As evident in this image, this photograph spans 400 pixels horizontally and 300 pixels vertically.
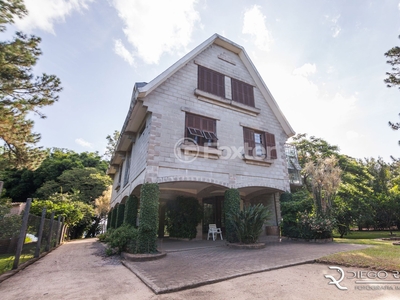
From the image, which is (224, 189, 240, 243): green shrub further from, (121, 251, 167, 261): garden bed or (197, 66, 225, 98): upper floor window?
(197, 66, 225, 98): upper floor window

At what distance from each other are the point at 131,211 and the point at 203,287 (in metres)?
6.11

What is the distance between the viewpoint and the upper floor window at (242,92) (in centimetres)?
1114

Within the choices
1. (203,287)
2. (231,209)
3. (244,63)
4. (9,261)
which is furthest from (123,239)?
(244,63)

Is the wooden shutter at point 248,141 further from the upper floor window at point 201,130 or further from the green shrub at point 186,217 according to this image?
the green shrub at point 186,217

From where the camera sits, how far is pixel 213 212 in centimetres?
1246

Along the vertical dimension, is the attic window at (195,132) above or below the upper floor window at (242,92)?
below

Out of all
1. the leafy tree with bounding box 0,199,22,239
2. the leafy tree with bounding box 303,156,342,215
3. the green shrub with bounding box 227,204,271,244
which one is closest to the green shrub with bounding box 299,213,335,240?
the leafy tree with bounding box 303,156,342,215

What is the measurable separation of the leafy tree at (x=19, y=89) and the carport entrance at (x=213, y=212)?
9365 mm

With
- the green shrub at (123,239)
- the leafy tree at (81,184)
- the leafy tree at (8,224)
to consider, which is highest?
the leafy tree at (81,184)

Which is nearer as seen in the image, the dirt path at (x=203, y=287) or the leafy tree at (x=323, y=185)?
the dirt path at (x=203, y=287)

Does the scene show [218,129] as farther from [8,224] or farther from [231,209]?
[8,224]

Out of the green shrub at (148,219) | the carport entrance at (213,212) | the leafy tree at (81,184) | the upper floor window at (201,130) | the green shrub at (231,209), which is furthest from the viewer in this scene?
the leafy tree at (81,184)

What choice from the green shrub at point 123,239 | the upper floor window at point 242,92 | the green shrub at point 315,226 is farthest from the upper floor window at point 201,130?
the green shrub at point 315,226

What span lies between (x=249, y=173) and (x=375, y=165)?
2342 centimetres
